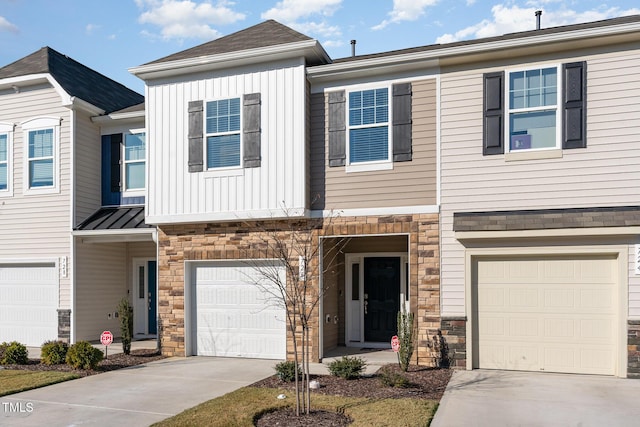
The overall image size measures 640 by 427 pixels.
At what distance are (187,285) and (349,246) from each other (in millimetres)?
3694

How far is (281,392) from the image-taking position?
778 cm

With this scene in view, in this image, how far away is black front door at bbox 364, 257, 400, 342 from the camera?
12.0 metres

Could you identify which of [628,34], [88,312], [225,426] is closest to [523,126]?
[628,34]

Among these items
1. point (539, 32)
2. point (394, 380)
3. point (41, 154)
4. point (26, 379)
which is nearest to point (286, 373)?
point (394, 380)

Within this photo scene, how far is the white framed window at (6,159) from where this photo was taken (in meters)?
13.1

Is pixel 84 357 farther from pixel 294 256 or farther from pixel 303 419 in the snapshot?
pixel 303 419

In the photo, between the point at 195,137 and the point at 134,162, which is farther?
the point at 134,162

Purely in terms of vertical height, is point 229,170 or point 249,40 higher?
point 249,40

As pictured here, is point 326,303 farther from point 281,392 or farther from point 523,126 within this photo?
point 523,126

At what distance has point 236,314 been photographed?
10.9 meters

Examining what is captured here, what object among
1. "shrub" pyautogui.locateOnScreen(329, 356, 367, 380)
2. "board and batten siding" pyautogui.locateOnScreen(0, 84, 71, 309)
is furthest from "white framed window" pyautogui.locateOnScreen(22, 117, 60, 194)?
"shrub" pyautogui.locateOnScreen(329, 356, 367, 380)

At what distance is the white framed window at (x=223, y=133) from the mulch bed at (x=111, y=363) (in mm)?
4105

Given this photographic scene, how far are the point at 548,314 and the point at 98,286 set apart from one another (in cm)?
1036

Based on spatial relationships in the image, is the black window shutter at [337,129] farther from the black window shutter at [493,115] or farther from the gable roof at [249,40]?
the black window shutter at [493,115]
